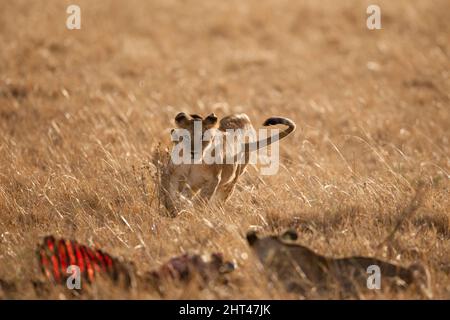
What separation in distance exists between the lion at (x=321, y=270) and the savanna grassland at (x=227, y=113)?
0.11 metres

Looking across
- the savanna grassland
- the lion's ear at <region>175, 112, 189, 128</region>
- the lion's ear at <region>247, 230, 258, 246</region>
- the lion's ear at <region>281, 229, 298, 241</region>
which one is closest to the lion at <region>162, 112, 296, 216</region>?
the lion's ear at <region>175, 112, 189, 128</region>

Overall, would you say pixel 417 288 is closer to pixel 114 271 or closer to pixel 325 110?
pixel 114 271

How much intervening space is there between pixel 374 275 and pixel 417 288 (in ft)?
0.90

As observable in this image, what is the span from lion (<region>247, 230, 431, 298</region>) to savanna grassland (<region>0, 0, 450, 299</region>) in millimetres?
112

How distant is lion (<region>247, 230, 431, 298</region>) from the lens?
4.67 meters

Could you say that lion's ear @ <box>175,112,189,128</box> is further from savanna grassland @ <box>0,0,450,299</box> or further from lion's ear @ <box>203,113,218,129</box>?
savanna grassland @ <box>0,0,450,299</box>

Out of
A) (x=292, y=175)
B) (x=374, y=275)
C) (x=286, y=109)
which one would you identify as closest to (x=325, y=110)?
(x=286, y=109)

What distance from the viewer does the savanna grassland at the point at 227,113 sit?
5.38m

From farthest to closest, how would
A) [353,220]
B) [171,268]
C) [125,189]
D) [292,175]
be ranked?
[292,175], [125,189], [353,220], [171,268]

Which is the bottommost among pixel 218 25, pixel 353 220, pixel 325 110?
pixel 353 220

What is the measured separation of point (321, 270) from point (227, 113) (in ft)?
19.2

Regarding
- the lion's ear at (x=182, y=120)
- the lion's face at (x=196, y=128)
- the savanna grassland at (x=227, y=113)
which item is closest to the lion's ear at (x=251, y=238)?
the savanna grassland at (x=227, y=113)

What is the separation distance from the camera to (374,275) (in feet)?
15.5

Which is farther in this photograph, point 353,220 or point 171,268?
point 353,220
